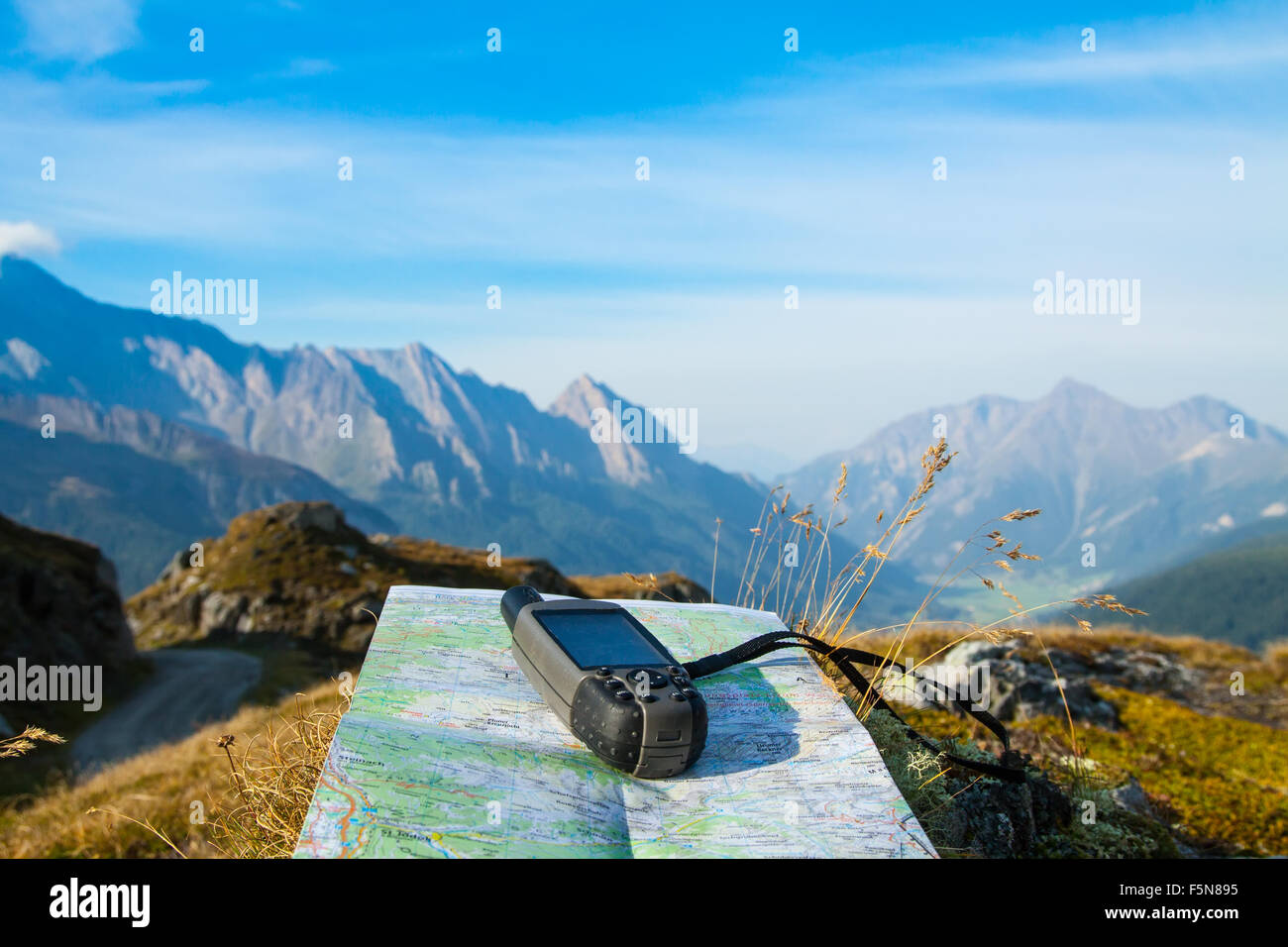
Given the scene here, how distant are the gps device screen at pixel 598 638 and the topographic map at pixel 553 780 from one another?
0.99ft

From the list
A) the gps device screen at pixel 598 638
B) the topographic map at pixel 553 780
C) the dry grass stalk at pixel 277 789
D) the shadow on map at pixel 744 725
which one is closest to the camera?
the topographic map at pixel 553 780

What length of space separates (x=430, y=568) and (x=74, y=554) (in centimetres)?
1977

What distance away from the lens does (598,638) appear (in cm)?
411

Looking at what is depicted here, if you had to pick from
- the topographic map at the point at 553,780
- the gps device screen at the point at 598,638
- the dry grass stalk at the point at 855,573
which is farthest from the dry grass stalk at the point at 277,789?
the dry grass stalk at the point at 855,573

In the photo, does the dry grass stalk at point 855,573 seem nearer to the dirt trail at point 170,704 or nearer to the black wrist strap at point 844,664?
the black wrist strap at point 844,664

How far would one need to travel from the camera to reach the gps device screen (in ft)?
12.8

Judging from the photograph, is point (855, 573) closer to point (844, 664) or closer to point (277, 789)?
point (844, 664)

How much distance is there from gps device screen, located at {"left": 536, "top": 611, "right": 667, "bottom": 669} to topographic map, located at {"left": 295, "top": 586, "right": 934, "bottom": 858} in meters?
0.30

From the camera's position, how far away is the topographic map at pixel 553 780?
3074 millimetres

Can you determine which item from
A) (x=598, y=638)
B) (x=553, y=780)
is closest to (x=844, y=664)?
(x=598, y=638)

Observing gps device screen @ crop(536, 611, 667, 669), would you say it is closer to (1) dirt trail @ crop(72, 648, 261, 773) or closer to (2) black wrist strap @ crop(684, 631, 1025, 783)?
(2) black wrist strap @ crop(684, 631, 1025, 783)
